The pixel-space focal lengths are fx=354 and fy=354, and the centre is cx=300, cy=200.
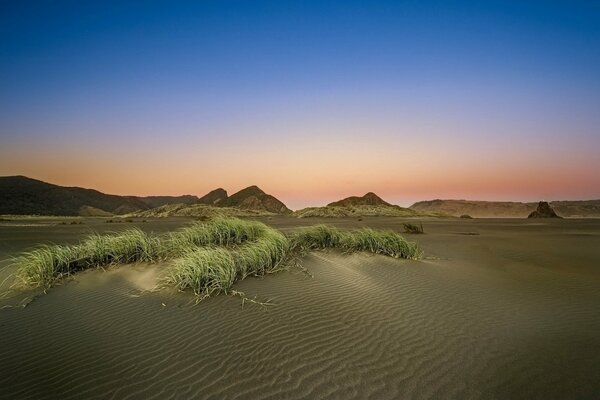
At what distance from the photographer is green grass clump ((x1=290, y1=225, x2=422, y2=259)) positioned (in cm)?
930

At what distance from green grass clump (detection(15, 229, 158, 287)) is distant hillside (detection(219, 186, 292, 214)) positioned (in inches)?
1820

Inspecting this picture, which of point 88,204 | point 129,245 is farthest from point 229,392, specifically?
point 88,204

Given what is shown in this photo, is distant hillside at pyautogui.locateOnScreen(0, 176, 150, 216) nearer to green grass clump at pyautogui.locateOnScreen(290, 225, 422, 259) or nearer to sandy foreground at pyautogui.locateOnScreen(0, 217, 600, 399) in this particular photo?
green grass clump at pyautogui.locateOnScreen(290, 225, 422, 259)

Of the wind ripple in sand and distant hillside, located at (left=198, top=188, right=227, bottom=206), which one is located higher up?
distant hillside, located at (left=198, top=188, right=227, bottom=206)

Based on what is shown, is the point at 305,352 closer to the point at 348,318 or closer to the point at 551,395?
the point at 348,318

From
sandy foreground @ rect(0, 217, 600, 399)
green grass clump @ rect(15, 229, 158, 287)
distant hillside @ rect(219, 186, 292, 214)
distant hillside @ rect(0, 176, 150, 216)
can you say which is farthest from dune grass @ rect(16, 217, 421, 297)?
distant hillside @ rect(0, 176, 150, 216)

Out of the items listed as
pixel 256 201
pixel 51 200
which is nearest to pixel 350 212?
pixel 256 201

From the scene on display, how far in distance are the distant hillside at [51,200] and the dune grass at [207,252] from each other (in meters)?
70.9

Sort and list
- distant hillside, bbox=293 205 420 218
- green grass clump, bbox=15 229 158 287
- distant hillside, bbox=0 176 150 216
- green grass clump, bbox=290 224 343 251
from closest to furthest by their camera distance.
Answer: green grass clump, bbox=15 229 158 287 → green grass clump, bbox=290 224 343 251 → distant hillside, bbox=293 205 420 218 → distant hillside, bbox=0 176 150 216

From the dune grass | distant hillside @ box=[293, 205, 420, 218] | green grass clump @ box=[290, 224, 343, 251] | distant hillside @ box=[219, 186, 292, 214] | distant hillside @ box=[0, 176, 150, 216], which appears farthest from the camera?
distant hillside @ box=[0, 176, 150, 216]

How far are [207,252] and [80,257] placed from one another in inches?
122

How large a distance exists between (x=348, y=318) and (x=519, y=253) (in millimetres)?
9992

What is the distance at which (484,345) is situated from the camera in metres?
3.71

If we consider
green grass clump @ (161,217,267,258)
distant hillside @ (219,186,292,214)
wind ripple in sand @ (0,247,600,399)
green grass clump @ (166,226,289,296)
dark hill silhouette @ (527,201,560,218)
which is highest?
distant hillside @ (219,186,292,214)
